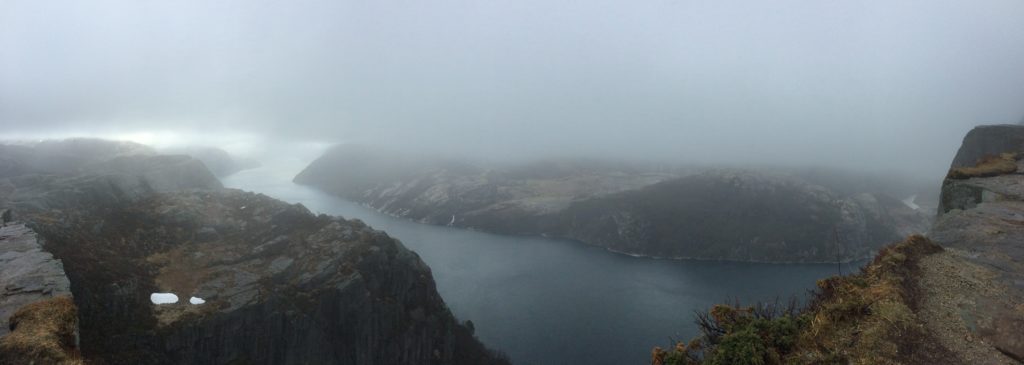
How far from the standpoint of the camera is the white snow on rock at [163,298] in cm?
6347

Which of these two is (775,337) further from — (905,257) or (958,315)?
(905,257)

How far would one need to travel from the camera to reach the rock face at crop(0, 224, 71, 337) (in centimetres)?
2949

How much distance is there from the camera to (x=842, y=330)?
1669 centimetres

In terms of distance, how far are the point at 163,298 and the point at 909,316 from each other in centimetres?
7748

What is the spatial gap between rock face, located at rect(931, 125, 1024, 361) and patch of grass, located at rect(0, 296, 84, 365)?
36.1 m

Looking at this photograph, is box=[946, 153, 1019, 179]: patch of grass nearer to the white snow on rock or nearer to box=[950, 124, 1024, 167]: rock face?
box=[950, 124, 1024, 167]: rock face

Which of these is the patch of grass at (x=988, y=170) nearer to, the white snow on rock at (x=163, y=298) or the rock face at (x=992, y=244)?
the rock face at (x=992, y=244)

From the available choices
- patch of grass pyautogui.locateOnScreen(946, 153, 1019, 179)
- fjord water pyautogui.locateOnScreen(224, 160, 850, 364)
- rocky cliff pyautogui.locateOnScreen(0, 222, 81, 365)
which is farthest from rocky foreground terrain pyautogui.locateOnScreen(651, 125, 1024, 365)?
fjord water pyautogui.locateOnScreen(224, 160, 850, 364)

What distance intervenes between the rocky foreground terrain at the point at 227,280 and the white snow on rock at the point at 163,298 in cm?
74

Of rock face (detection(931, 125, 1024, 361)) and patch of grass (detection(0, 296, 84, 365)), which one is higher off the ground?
rock face (detection(931, 125, 1024, 361))

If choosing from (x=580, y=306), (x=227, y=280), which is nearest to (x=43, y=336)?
(x=227, y=280)

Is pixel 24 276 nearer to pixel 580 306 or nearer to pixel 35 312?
pixel 35 312

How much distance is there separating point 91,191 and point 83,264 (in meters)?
33.2

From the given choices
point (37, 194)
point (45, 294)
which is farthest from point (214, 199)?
point (45, 294)
